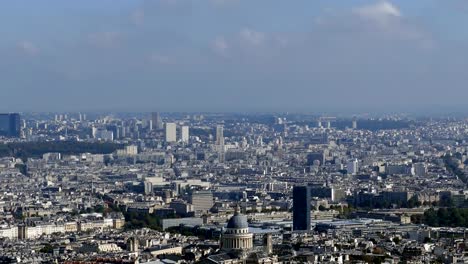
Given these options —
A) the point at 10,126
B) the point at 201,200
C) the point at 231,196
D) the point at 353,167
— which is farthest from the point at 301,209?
the point at 10,126

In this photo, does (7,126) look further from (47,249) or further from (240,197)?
(47,249)

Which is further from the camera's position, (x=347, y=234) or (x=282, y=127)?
(x=282, y=127)

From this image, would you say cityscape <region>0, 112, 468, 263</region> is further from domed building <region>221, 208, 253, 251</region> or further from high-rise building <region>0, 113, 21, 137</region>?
high-rise building <region>0, 113, 21, 137</region>

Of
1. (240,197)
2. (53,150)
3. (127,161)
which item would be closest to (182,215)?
(240,197)

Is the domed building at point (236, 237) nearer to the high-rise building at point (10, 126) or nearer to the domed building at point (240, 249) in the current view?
the domed building at point (240, 249)

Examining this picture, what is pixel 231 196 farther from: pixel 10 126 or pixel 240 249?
pixel 10 126
